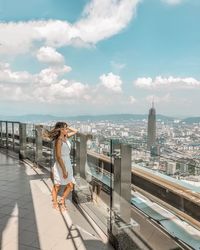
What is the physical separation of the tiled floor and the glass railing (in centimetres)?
23

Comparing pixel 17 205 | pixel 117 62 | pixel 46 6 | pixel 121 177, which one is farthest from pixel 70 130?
pixel 117 62

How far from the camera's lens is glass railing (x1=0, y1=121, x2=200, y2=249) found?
2084mm

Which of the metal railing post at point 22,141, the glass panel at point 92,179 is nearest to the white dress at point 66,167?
the glass panel at point 92,179

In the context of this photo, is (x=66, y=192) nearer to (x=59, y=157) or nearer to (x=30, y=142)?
(x=59, y=157)

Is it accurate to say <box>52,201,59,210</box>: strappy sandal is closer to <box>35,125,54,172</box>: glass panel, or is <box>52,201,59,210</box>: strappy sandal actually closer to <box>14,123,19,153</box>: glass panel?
<box>35,125,54,172</box>: glass panel

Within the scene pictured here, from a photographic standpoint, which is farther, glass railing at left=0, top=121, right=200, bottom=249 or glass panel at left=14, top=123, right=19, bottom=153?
glass panel at left=14, top=123, right=19, bottom=153

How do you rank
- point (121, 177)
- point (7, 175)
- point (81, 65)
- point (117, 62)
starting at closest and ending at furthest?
1. point (121, 177)
2. point (7, 175)
3. point (117, 62)
4. point (81, 65)

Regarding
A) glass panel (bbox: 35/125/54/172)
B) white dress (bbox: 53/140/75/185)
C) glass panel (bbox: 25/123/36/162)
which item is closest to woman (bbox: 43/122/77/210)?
white dress (bbox: 53/140/75/185)

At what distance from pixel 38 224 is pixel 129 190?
4.80 feet

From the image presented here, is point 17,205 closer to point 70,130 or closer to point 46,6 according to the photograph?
point 70,130

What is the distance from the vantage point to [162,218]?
7.83 feet

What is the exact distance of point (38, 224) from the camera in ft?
11.9

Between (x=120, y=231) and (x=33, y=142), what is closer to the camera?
(x=120, y=231)

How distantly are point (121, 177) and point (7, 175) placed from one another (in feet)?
14.1
